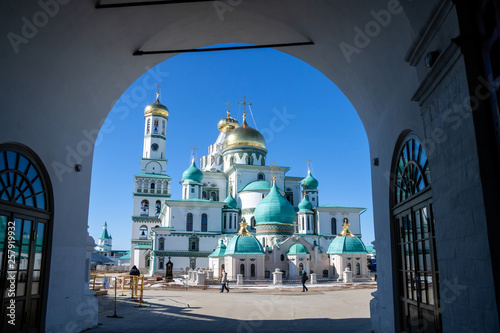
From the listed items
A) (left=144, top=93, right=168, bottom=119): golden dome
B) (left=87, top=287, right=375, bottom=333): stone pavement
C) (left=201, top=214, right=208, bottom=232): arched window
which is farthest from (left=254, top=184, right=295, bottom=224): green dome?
(left=144, top=93, right=168, bottom=119): golden dome

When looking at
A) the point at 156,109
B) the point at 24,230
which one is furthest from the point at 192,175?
the point at 24,230

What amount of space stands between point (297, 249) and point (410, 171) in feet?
96.9

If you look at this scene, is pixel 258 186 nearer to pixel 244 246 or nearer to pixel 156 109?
pixel 244 246

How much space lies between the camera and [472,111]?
431 centimetres

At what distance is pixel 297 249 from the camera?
3556 cm

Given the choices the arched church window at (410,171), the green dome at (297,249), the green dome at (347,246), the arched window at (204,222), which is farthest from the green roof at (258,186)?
the arched church window at (410,171)

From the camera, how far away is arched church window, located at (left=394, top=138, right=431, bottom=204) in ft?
20.4

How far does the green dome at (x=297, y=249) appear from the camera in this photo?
116 ft

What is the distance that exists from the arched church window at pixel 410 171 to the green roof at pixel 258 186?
41.2 meters

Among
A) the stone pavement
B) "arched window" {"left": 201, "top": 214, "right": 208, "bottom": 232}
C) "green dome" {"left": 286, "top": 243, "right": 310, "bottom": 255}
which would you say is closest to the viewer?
the stone pavement

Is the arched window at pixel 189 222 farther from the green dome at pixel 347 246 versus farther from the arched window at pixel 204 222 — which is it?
the green dome at pixel 347 246

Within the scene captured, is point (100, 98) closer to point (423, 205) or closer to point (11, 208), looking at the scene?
point (11, 208)

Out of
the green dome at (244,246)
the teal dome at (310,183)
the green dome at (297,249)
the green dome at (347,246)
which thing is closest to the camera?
the green dome at (244,246)

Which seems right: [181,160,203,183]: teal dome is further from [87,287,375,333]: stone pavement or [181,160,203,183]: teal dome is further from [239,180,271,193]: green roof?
[87,287,375,333]: stone pavement
